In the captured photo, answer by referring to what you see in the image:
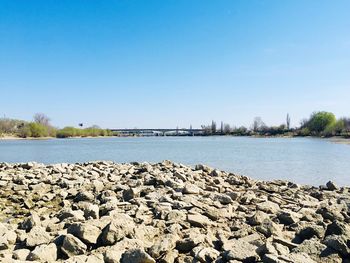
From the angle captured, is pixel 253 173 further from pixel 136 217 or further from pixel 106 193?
pixel 136 217

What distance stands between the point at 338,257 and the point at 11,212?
7292mm

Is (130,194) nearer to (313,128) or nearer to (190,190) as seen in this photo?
(190,190)

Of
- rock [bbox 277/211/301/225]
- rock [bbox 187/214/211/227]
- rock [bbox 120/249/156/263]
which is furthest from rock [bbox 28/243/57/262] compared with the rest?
rock [bbox 277/211/301/225]

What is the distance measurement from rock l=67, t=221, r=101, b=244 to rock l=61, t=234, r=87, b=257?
16 cm

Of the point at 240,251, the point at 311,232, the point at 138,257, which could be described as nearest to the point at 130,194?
the point at 138,257

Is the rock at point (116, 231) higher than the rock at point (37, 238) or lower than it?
higher

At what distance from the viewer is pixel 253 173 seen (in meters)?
18.8

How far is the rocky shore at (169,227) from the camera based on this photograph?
186 inches

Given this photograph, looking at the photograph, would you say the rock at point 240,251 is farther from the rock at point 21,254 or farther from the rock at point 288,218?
the rock at point 21,254

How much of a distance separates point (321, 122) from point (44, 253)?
109 meters

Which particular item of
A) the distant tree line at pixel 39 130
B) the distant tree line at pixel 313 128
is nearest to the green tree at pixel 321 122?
the distant tree line at pixel 313 128

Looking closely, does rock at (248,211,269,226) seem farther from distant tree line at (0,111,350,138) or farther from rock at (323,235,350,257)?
distant tree line at (0,111,350,138)

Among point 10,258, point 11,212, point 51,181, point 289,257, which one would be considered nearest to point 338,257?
point 289,257

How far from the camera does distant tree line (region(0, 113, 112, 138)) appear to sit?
328ft
